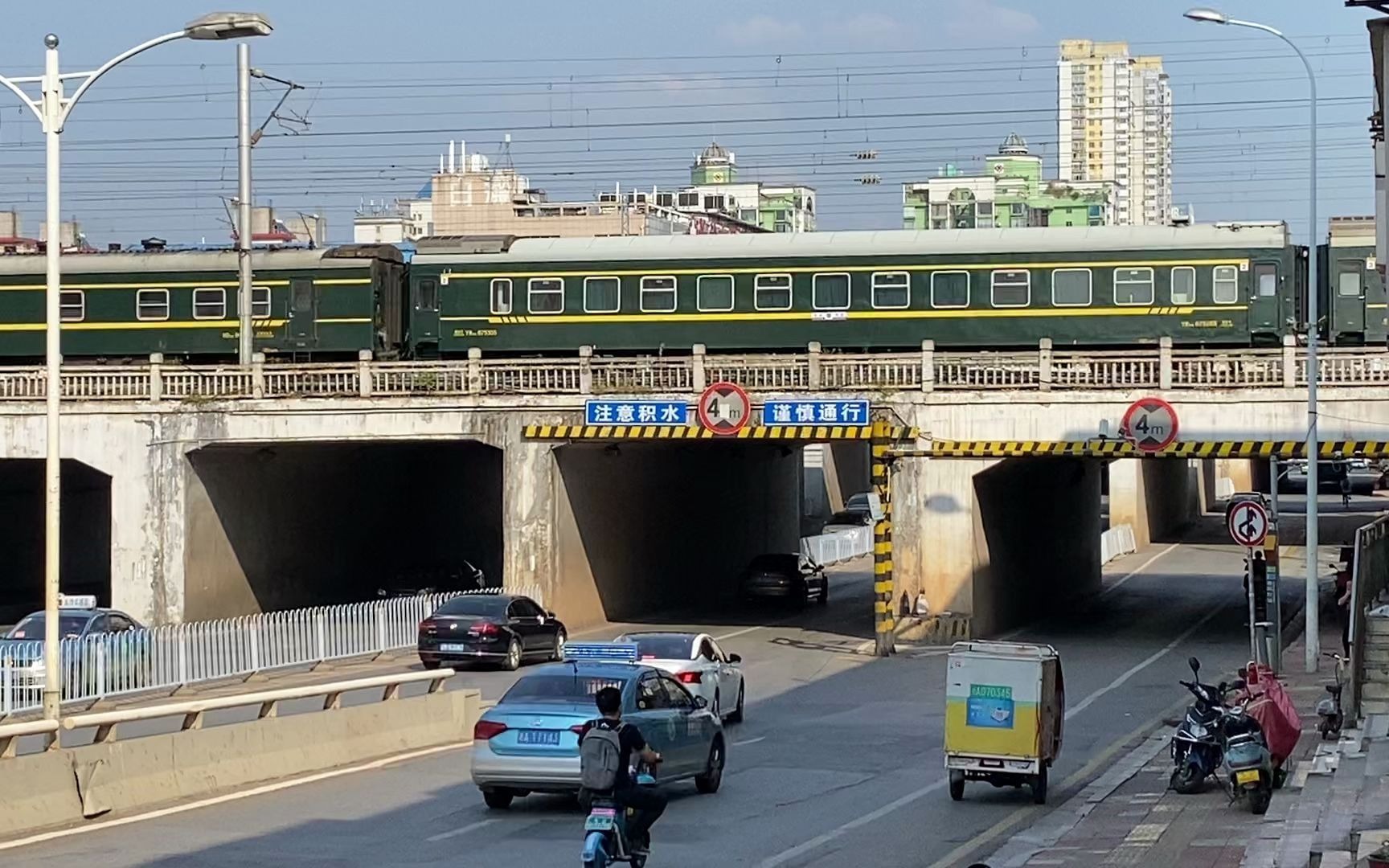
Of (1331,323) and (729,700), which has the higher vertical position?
(1331,323)

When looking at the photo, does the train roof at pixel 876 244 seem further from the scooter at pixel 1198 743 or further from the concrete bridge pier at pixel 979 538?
the scooter at pixel 1198 743

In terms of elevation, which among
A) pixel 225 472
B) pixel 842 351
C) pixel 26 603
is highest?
pixel 842 351

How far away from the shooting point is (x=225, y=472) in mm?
41750

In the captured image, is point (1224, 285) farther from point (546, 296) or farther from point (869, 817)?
point (869, 817)

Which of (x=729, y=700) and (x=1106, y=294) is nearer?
(x=729, y=700)

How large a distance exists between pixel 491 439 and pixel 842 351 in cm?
838

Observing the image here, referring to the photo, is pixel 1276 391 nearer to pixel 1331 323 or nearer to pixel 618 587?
pixel 1331 323

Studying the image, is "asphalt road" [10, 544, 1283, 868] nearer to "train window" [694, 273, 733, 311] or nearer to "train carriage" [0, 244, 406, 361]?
"train window" [694, 273, 733, 311]

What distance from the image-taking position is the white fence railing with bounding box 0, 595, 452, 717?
25.4 meters

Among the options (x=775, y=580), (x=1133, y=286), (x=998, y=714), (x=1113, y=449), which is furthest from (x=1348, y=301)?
(x=998, y=714)

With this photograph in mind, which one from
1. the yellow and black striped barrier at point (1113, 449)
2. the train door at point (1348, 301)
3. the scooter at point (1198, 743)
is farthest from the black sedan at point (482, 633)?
the train door at point (1348, 301)

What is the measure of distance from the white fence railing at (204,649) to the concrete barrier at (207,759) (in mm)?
3688

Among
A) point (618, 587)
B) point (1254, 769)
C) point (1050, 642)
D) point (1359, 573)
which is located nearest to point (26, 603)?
point (618, 587)

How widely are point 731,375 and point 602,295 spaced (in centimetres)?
518
